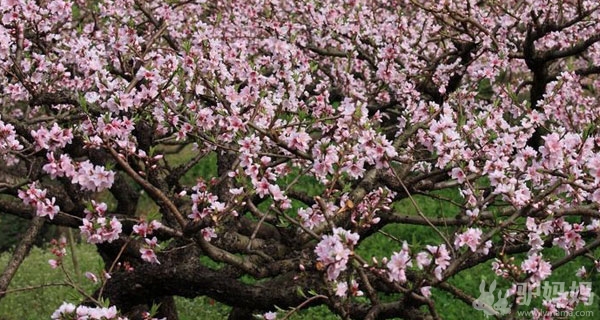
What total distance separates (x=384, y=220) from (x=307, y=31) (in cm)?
333

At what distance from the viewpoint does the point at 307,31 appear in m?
7.62

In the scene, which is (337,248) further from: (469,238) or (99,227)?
(99,227)

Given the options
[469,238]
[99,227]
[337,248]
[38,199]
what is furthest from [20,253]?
[469,238]

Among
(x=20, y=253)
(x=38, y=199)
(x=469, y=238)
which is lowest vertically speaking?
(x=20, y=253)

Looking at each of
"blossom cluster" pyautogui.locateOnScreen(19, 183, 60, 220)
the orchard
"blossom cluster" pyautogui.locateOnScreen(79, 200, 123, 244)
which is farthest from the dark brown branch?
"blossom cluster" pyautogui.locateOnScreen(79, 200, 123, 244)

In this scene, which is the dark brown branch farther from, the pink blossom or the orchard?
the pink blossom

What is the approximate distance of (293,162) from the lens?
568cm

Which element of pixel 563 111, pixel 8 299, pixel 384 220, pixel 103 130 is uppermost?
pixel 563 111

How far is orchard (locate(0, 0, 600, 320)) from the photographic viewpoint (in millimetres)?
3316

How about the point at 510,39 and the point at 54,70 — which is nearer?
the point at 54,70

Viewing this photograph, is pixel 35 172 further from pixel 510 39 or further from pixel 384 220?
pixel 510 39

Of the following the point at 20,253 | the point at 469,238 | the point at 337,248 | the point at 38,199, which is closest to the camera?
the point at 337,248

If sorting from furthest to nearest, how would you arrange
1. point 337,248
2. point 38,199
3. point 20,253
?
point 20,253
point 38,199
point 337,248

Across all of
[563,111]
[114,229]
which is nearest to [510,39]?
[563,111]
